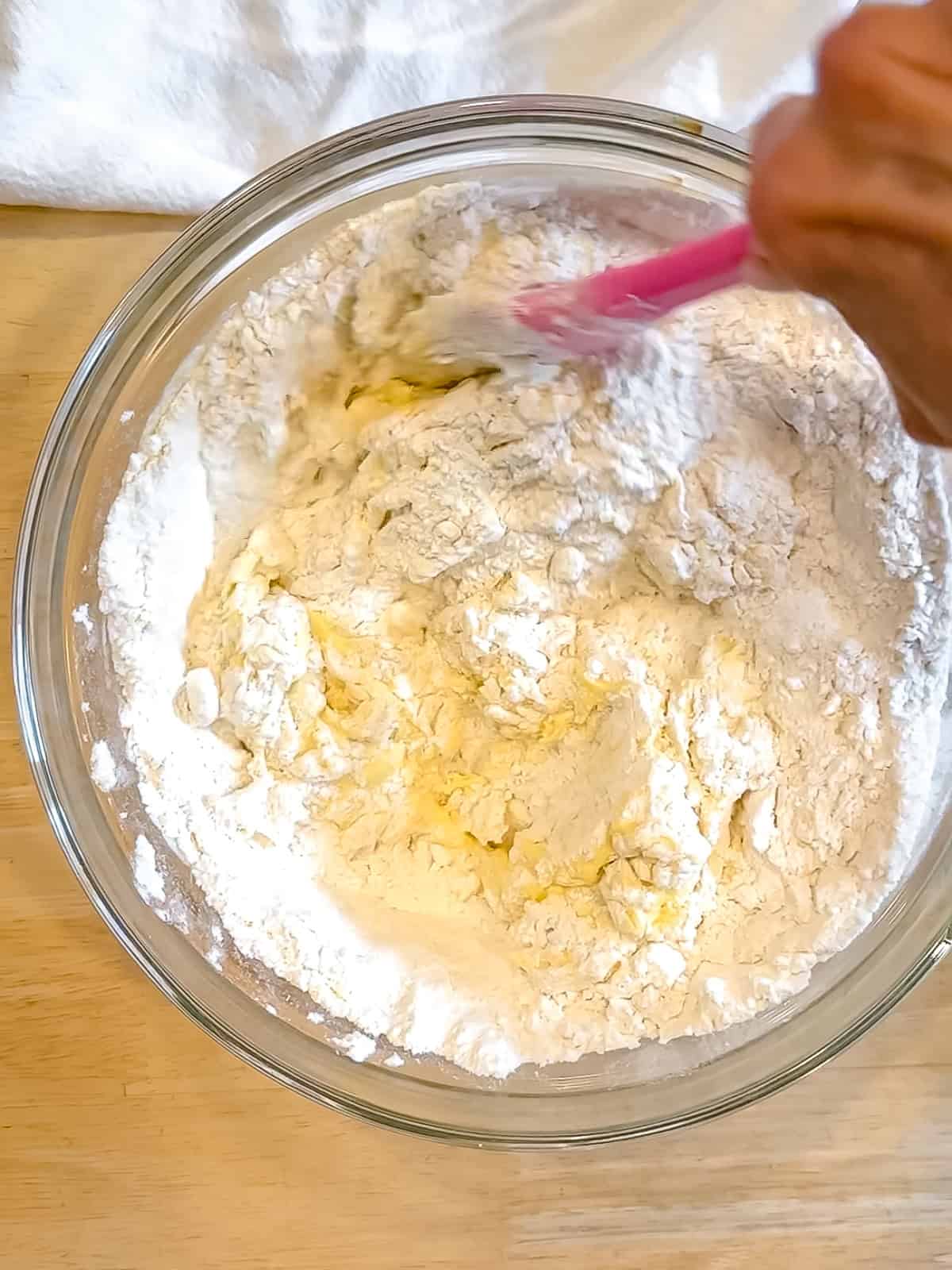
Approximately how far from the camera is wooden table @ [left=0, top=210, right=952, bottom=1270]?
821mm

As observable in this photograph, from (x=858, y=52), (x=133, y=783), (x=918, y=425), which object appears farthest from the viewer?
(x=133, y=783)

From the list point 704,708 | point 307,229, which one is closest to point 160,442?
point 307,229

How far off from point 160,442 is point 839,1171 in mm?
775

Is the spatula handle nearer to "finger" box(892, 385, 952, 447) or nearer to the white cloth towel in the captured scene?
"finger" box(892, 385, 952, 447)

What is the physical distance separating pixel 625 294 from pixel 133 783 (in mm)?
503

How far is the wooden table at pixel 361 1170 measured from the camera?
821 millimetres

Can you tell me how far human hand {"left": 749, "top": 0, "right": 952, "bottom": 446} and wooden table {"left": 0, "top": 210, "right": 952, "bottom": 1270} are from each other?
564 mm

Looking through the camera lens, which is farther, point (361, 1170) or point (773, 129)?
point (361, 1170)

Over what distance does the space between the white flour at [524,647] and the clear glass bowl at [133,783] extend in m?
0.02

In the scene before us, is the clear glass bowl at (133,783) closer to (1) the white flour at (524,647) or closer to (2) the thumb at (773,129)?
(1) the white flour at (524,647)

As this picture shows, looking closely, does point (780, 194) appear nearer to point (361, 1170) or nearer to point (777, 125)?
point (777, 125)

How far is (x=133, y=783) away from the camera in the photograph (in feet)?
2.58

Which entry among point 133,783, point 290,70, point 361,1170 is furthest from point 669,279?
point 361,1170

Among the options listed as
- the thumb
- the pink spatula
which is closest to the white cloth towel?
the pink spatula
